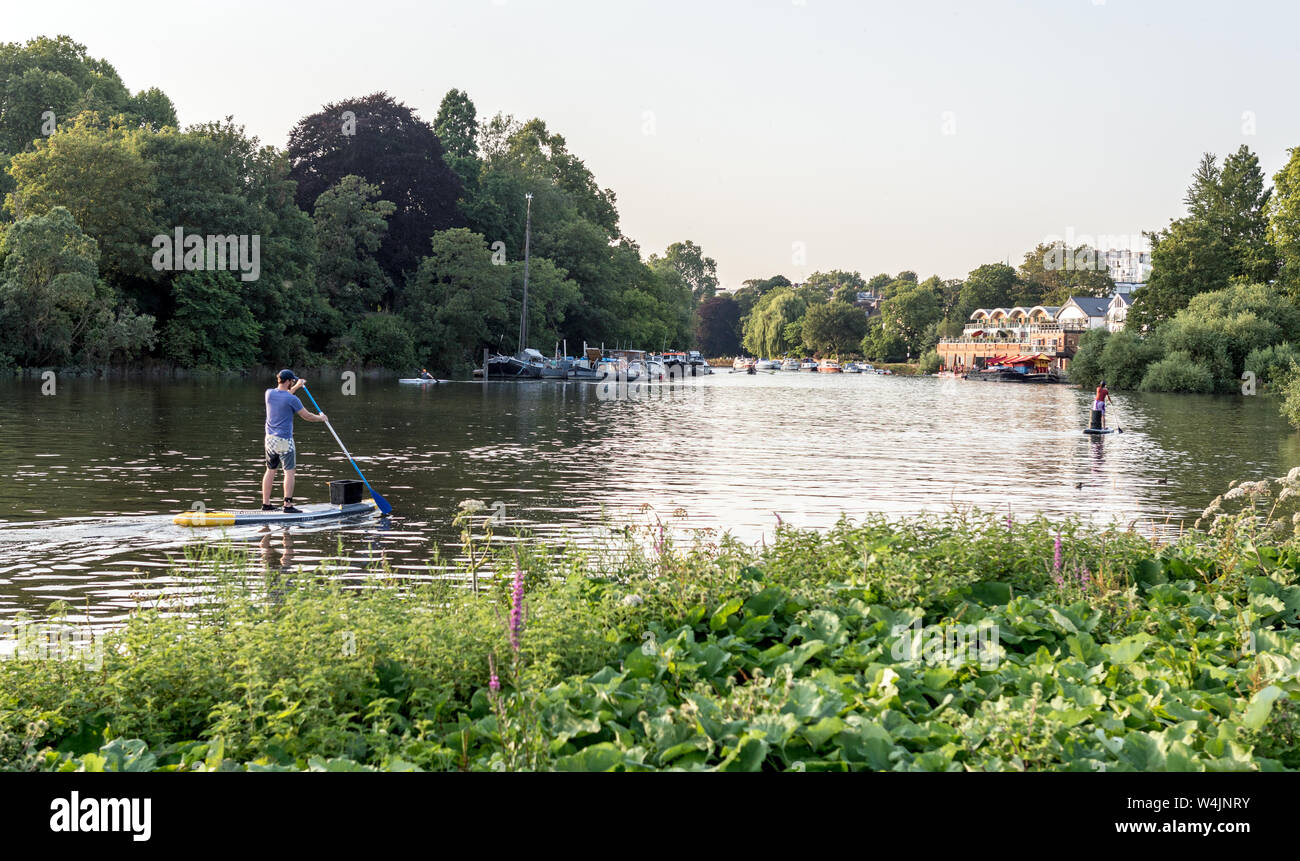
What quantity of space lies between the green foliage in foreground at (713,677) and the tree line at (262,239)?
5259 cm

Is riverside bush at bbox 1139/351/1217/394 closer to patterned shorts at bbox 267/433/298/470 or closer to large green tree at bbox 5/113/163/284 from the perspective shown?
large green tree at bbox 5/113/163/284

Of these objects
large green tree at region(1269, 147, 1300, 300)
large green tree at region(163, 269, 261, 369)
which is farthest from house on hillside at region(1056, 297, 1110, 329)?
large green tree at region(163, 269, 261, 369)

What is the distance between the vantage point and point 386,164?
8606 centimetres

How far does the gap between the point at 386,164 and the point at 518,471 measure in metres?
68.7

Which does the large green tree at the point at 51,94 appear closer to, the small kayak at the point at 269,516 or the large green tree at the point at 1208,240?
the small kayak at the point at 269,516

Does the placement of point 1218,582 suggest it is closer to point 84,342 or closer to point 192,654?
point 192,654

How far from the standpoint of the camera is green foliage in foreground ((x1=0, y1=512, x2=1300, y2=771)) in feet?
16.1

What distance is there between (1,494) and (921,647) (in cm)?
1653

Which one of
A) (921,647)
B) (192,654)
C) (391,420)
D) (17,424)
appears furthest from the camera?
(391,420)

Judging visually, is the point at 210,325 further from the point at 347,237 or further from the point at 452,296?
the point at 452,296

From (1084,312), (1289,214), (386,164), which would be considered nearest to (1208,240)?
(1289,214)

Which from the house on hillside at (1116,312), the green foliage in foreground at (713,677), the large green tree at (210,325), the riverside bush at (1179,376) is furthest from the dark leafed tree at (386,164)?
the house on hillside at (1116,312)
